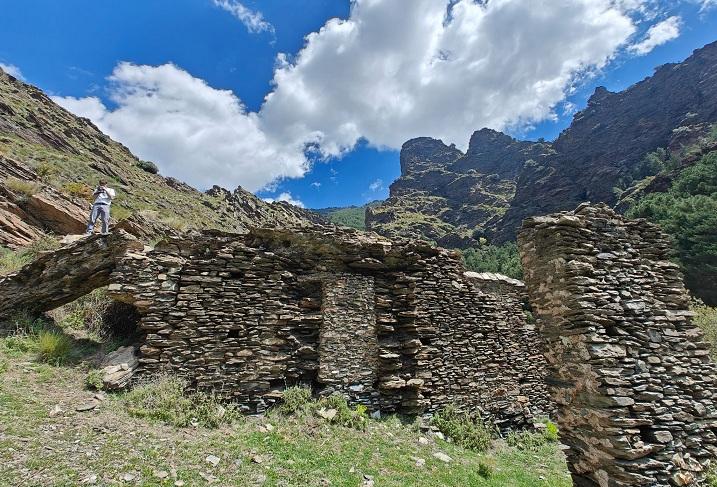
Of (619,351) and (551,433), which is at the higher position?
(619,351)

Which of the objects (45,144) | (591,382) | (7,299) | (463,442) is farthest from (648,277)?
(45,144)

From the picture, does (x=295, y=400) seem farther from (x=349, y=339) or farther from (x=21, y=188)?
(x=21, y=188)

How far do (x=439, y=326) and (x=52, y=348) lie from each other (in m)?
9.50

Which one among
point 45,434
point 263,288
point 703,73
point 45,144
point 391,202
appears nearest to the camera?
point 45,434

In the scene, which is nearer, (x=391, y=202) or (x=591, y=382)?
(x=591, y=382)

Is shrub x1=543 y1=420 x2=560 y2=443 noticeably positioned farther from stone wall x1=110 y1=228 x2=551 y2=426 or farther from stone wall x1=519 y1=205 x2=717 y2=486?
stone wall x1=519 y1=205 x2=717 y2=486

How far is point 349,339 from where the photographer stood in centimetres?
921

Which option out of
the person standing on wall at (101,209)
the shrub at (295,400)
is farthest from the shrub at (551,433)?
the person standing on wall at (101,209)

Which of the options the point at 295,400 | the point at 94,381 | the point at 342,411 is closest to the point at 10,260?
the point at 94,381

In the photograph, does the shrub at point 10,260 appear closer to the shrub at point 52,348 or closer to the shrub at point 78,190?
the shrub at point 52,348

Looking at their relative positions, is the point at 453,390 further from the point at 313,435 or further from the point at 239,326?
the point at 239,326

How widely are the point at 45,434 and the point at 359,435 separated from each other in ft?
18.2

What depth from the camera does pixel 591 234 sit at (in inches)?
247

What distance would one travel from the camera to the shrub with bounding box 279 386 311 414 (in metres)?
8.02
